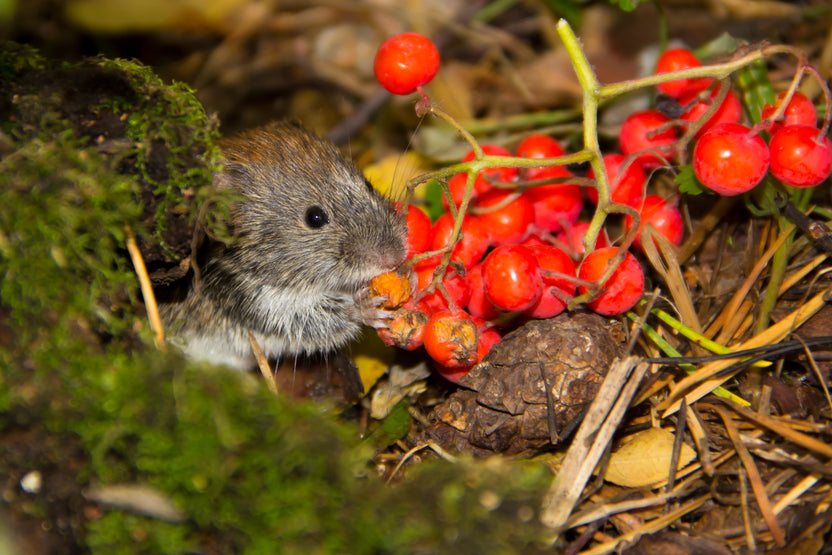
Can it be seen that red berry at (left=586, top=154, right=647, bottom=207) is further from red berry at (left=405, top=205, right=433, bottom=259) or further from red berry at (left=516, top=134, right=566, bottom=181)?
red berry at (left=405, top=205, right=433, bottom=259)

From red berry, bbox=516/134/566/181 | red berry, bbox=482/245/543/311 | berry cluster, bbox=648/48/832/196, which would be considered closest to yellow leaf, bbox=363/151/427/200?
red berry, bbox=516/134/566/181

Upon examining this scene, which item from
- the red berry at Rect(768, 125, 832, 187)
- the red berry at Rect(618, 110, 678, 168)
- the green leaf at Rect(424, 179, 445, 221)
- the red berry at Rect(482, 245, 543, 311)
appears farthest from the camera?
the green leaf at Rect(424, 179, 445, 221)

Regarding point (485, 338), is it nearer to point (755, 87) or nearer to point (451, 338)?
point (451, 338)

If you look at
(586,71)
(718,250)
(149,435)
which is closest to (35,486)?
(149,435)

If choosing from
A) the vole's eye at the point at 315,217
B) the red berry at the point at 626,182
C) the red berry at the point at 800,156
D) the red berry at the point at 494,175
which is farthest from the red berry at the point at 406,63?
the red berry at the point at 800,156

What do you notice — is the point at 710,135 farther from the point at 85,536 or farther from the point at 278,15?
the point at 278,15

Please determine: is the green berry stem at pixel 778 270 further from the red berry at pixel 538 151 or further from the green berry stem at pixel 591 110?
the red berry at pixel 538 151

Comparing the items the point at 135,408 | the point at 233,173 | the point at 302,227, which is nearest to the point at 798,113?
the point at 302,227
